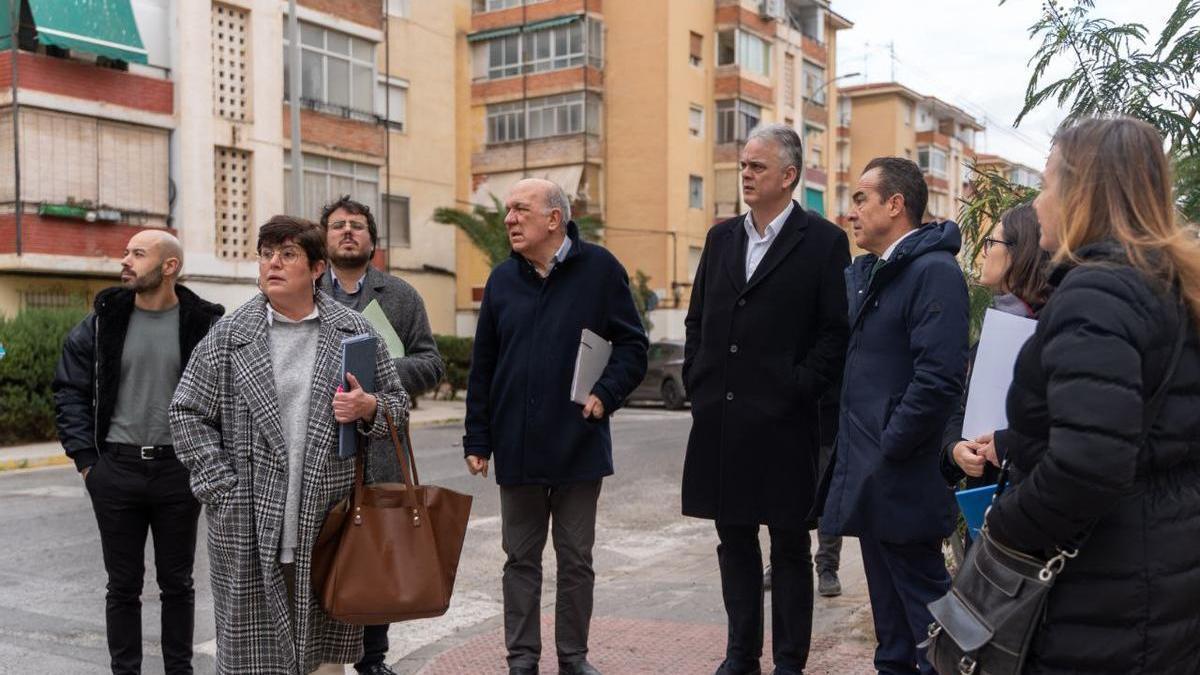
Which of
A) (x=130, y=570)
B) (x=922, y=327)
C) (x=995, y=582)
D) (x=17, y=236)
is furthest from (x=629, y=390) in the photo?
(x=17, y=236)

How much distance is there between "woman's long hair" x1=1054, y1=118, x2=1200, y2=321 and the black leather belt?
144 inches

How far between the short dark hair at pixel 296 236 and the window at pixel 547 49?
36351 mm

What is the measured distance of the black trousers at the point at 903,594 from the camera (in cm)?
412

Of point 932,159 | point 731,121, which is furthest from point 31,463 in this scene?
point 932,159

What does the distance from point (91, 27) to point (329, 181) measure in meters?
7.05

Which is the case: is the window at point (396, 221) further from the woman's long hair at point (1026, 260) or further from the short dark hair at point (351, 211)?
the woman's long hair at point (1026, 260)

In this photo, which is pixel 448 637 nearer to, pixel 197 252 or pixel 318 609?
pixel 318 609

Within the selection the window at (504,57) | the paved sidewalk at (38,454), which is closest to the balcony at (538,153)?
the window at (504,57)

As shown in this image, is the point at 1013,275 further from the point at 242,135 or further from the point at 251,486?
the point at 242,135

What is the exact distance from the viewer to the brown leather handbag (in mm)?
4004

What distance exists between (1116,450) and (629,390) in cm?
285

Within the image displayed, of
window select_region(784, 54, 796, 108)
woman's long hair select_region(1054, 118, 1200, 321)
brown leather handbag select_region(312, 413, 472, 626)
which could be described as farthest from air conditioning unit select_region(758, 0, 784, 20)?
woman's long hair select_region(1054, 118, 1200, 321)

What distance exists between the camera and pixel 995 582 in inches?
101

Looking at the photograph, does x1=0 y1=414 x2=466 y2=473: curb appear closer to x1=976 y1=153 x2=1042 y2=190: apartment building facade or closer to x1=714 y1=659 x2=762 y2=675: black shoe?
x1=714 y1=659 x2=762 y2=675: black shoe
